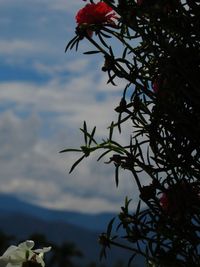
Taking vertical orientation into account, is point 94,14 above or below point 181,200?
above

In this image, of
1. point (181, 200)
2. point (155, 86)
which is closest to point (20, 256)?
point (181, 200)

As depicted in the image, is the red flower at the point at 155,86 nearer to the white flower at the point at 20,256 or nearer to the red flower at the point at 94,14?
the red flower at the point at 94,14

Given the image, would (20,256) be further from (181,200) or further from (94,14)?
(94,14)

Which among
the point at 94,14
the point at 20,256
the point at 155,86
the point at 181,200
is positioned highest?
the point at 94,14

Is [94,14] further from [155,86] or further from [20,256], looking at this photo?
[20,256]

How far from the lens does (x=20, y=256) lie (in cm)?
208

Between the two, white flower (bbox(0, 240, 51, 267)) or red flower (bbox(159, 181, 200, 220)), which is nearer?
white flower (bbox(0, 240, 51, 267))

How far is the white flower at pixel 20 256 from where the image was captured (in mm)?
2033

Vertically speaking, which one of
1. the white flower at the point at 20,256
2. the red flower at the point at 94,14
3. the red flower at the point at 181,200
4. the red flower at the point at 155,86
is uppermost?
the red flower at the point at 94,14

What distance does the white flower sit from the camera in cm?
203

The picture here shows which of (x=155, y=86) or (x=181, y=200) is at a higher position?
(x=155, y=86)

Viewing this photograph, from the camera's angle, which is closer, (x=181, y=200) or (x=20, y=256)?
(x=20, y=256)

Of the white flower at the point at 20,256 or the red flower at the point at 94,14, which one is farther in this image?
the red flower at the point at 94,14

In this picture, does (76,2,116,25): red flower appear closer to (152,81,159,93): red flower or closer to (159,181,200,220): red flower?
(152,81,159,93): red flower
